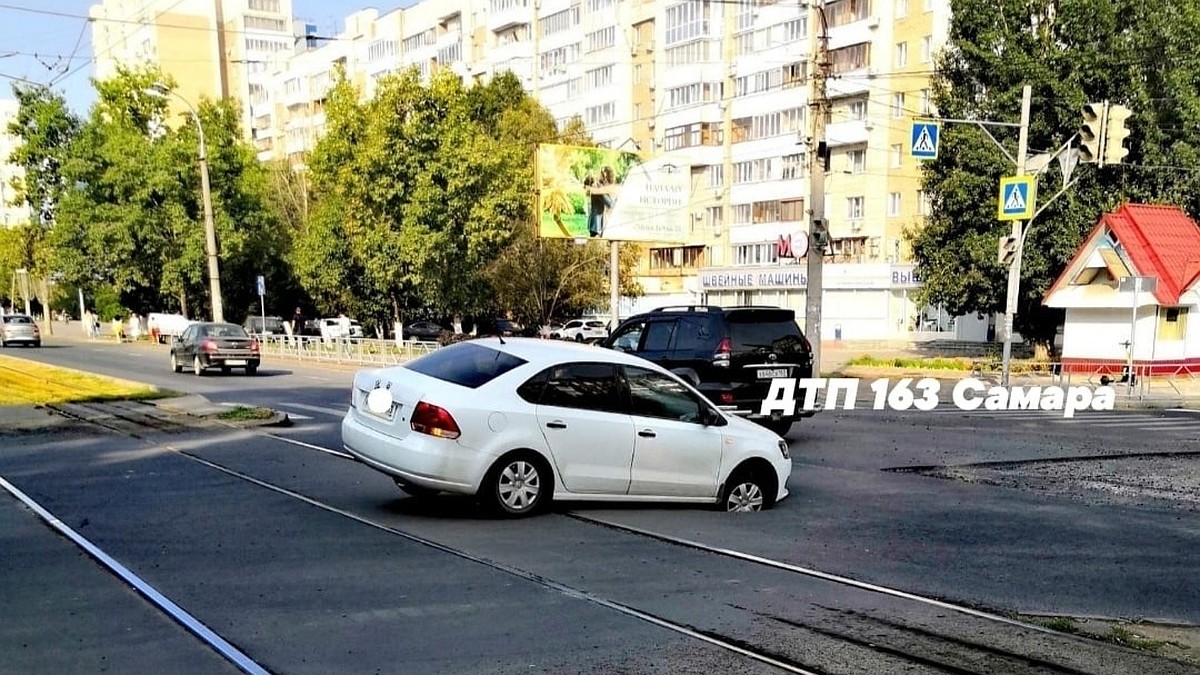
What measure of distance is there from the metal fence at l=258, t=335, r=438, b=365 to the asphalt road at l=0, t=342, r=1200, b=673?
23058 mm

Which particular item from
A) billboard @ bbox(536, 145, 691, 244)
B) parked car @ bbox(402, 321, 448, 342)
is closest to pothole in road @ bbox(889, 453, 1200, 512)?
billboard @ bbox(536, 145, 691, 244)

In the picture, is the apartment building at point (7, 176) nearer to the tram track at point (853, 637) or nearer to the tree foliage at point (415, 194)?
the tree foliage at point (415, 194)

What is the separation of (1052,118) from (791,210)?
27173 mm

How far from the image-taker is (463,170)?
36.7 m

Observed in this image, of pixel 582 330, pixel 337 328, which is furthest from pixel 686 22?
pixel 337 328

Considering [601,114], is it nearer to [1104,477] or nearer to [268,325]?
[268,325]

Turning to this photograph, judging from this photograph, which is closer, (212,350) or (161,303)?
(212,350)

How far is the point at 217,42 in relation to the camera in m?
109

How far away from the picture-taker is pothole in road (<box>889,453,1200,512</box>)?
9797 mm

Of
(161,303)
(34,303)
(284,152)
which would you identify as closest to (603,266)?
(161,303)

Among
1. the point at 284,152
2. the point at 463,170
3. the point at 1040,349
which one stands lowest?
the point at 1040,349

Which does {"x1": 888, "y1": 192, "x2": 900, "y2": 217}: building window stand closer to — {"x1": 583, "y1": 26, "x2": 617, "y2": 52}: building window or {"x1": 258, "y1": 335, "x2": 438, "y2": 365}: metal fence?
{"x1": 583, "y1": 26, "x2": 617, "y2": 52}: building window

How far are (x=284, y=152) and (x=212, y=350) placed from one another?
79958mm

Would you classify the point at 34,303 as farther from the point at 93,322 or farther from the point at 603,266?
the point at 603,266
